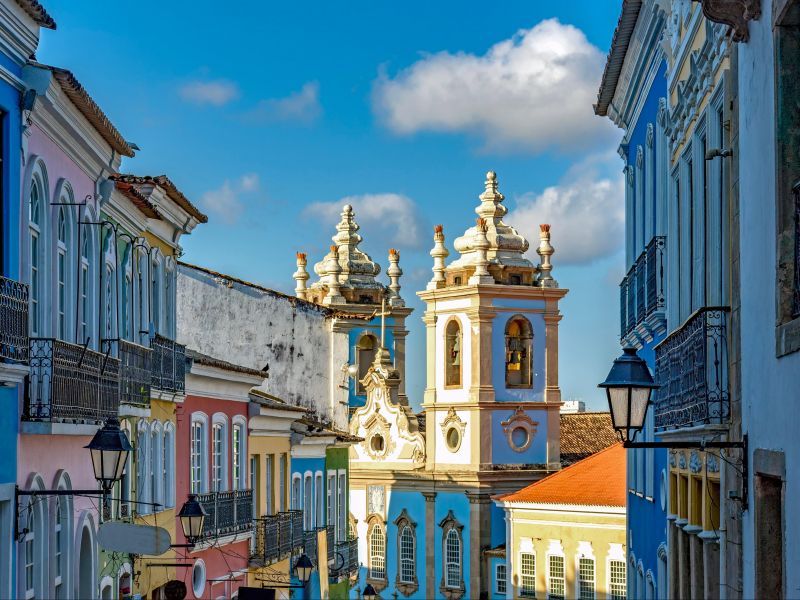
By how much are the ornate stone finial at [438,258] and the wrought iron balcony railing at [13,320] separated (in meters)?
42.8

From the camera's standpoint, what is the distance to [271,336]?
41844 mm

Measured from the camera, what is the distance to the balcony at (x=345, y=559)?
115ft

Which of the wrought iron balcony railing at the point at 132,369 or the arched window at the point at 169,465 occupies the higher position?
the wrought iron balcony railing at the point at 132,369

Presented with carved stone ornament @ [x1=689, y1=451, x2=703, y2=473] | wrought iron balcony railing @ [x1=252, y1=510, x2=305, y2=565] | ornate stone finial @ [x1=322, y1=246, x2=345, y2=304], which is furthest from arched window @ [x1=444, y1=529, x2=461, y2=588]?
carved stone ornament @ [x1=689, y1=451, x2=703, y2=473]

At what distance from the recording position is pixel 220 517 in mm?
24422

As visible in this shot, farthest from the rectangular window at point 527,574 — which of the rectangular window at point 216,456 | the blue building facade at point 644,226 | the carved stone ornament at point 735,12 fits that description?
the carved stone ornament at point 735,12

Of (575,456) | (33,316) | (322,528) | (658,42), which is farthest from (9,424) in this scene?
(575,456)

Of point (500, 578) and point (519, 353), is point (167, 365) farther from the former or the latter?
point (519, 353)

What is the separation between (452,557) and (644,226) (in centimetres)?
3567

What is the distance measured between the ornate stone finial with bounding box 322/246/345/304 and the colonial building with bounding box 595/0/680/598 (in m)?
38.3

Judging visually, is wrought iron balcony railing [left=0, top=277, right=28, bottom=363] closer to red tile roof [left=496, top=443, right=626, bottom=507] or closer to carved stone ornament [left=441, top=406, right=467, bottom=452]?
red tile roof [left=496, top=443, right=626, bottom=507]

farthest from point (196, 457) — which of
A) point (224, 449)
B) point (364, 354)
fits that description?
point (364, 354)

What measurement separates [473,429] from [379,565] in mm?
5631

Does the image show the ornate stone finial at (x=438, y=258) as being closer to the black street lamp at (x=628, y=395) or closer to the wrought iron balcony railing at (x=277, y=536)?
the wrought iron balcony railing at (x=277, y=536)
